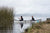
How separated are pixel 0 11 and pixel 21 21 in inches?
165

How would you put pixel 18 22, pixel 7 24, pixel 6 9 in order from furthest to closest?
pixel 18 22, pixel 6 9, pixel 7 24

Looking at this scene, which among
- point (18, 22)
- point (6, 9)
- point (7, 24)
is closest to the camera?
point (7, 24)

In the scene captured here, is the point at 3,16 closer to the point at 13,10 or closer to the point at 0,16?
the point at 0,16

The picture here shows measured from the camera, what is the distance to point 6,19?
21.4m

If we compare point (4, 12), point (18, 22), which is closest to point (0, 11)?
point (4, 12)

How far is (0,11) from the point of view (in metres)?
21.1

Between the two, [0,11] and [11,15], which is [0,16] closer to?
[0,11]

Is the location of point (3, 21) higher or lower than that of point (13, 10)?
lower

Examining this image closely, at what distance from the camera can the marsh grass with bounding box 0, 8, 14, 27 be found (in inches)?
818

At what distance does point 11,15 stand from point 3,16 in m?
1.70

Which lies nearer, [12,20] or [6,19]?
[6,19]

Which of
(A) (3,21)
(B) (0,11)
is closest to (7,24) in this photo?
(A) (3,21)

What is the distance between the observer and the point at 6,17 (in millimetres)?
21516

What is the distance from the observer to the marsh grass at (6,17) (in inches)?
818
